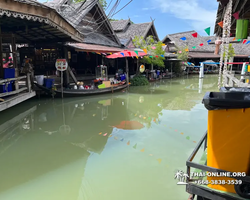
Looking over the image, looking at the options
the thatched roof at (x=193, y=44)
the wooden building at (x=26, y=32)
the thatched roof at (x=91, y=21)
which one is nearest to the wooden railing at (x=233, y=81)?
the wooden building at (x=26, y=32)

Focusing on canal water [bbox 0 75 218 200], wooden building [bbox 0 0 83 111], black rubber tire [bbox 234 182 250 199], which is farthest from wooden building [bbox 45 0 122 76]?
black rubber tire [bbox 234 182 250 199]

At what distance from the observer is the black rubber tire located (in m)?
1.79

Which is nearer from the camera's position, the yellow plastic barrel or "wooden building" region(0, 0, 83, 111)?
the yellow plastic barrel

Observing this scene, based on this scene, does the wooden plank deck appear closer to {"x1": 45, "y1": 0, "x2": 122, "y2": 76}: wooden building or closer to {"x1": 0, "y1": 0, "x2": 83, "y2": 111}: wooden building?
{"x1": 0, "y1": 0, "x2": 83, "y2": 111}: wooden building

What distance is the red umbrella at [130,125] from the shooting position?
6.32 metres

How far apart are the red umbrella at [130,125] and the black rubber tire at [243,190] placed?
4.52 meters

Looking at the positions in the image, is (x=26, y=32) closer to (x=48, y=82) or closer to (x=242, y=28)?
(x=48, y=82)

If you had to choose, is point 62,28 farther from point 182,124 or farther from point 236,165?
point 236,165

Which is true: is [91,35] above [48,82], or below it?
above

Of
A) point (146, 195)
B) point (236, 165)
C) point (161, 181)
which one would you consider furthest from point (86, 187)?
point (236, 165)

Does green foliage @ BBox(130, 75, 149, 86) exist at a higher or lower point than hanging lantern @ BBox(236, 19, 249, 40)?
lower

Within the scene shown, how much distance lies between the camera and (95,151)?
4707 millimetres

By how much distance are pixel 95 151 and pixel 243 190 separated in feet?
11.2

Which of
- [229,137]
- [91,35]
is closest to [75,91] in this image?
[91,35]
